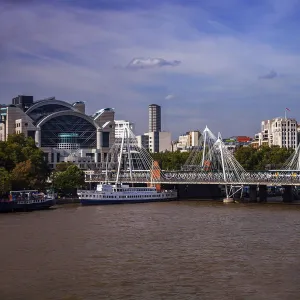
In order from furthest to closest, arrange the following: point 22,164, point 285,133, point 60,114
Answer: point 285,133 < point 60,114 < point 22,164

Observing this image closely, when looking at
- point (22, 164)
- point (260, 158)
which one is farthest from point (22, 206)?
point (260, 158)

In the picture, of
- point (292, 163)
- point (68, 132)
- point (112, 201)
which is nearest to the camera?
point (112, 201)

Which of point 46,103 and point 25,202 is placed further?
point 46,103

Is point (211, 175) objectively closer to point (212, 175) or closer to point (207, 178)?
point (212, 175)

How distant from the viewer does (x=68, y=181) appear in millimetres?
88562

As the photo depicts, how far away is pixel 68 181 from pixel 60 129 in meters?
43.8

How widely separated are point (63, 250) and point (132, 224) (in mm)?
14790

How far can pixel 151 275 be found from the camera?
3048cm

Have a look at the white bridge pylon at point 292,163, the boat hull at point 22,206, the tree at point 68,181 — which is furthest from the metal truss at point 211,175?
the boat hull at point 22,206

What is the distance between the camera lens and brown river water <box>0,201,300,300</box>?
1086 inches

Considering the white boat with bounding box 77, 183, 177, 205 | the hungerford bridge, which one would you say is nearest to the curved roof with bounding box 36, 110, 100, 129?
the hungerford bridge

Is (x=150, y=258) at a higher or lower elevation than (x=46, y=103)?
lower

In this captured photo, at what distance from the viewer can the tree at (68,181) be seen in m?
88.1

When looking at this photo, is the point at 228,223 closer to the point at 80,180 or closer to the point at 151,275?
the point at 151,275
